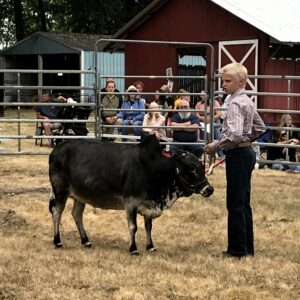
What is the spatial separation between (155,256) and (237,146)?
51.3 inches

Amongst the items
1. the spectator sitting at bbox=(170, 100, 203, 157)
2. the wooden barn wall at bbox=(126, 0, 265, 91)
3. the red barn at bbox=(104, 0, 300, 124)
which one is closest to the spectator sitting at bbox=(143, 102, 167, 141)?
the spectator sitting at bbox=(170, 100, 203, 157)

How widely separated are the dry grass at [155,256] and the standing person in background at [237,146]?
272 mm

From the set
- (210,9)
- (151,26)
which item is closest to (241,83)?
(210,9)

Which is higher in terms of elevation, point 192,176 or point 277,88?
point 277,88

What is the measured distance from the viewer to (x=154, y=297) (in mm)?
5055

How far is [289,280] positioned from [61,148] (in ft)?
8.72

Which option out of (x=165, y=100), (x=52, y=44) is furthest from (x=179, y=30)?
(x=52, y=44)

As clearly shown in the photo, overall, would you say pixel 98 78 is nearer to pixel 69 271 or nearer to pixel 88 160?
pixel 88 160

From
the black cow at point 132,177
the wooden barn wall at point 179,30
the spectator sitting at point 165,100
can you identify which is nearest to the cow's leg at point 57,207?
the black cow at point 132,177

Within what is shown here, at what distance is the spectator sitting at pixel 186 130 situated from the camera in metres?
11.8

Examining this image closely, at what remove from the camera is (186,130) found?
11930mm

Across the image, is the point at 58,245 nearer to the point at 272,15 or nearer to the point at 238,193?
the point at 238,193

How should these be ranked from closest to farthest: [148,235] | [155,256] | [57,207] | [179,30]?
1. [155,256]
2. [148,235]
3. [57,207]
4. [179,30]

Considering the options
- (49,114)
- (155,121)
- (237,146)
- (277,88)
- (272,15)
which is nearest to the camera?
(237,146)
